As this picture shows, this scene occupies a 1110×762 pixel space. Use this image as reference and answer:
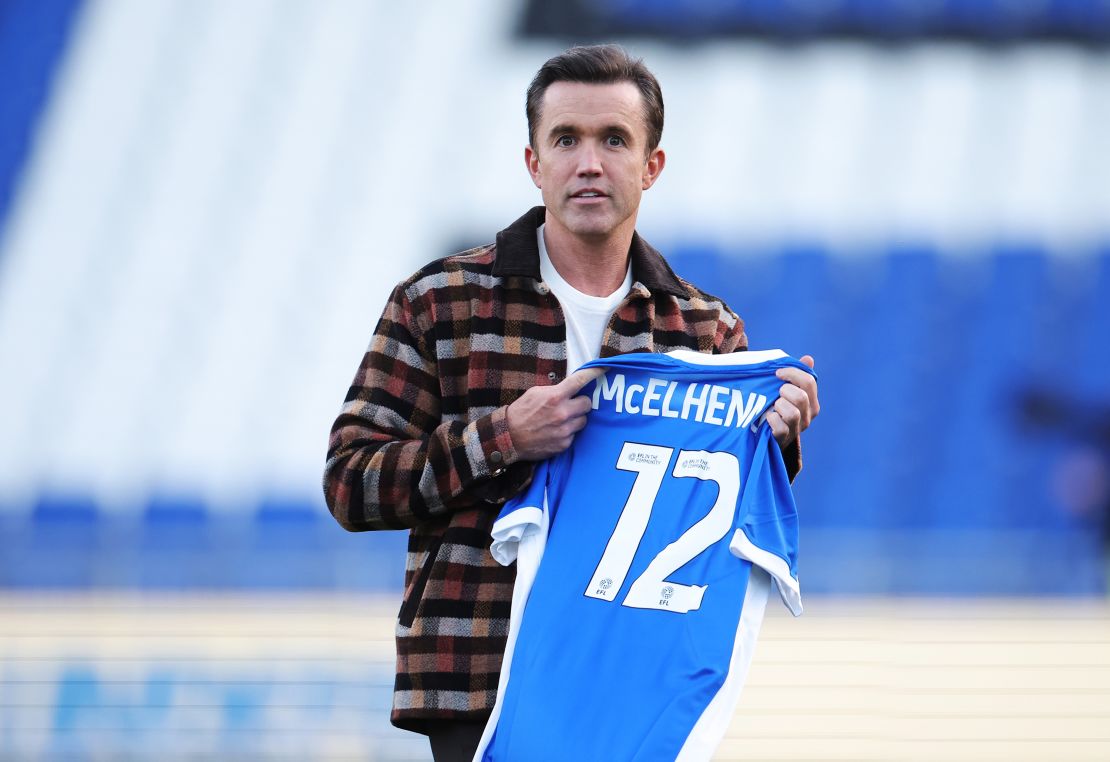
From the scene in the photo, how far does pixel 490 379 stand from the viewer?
6.82ft

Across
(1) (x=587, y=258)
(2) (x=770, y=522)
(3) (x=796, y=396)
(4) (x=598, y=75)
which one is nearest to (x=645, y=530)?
(2) (x=770, y=522)

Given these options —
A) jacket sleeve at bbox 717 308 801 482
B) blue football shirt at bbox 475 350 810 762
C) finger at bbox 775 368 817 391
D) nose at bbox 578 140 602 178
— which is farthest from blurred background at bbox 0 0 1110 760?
nose at bbox 578 140 602 178

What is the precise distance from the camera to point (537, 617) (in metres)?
2.00

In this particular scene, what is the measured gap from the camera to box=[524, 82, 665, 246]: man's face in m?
2.05

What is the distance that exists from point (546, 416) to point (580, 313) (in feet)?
0.83

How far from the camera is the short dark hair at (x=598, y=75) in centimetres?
209

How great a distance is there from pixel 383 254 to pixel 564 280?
253 inches

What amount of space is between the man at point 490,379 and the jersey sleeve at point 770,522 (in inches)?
1.8

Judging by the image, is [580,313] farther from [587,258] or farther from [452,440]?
[452,440]

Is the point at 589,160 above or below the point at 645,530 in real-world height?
above

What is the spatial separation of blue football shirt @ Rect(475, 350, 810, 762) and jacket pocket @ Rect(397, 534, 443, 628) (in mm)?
88

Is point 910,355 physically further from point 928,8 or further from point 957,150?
point 928,8

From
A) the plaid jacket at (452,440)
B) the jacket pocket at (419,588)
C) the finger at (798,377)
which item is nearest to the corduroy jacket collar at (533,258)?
the plaid jacket at (452,440)

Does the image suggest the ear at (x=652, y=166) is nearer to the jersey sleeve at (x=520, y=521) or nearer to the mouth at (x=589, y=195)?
the mouth at (x=589, y=195)
